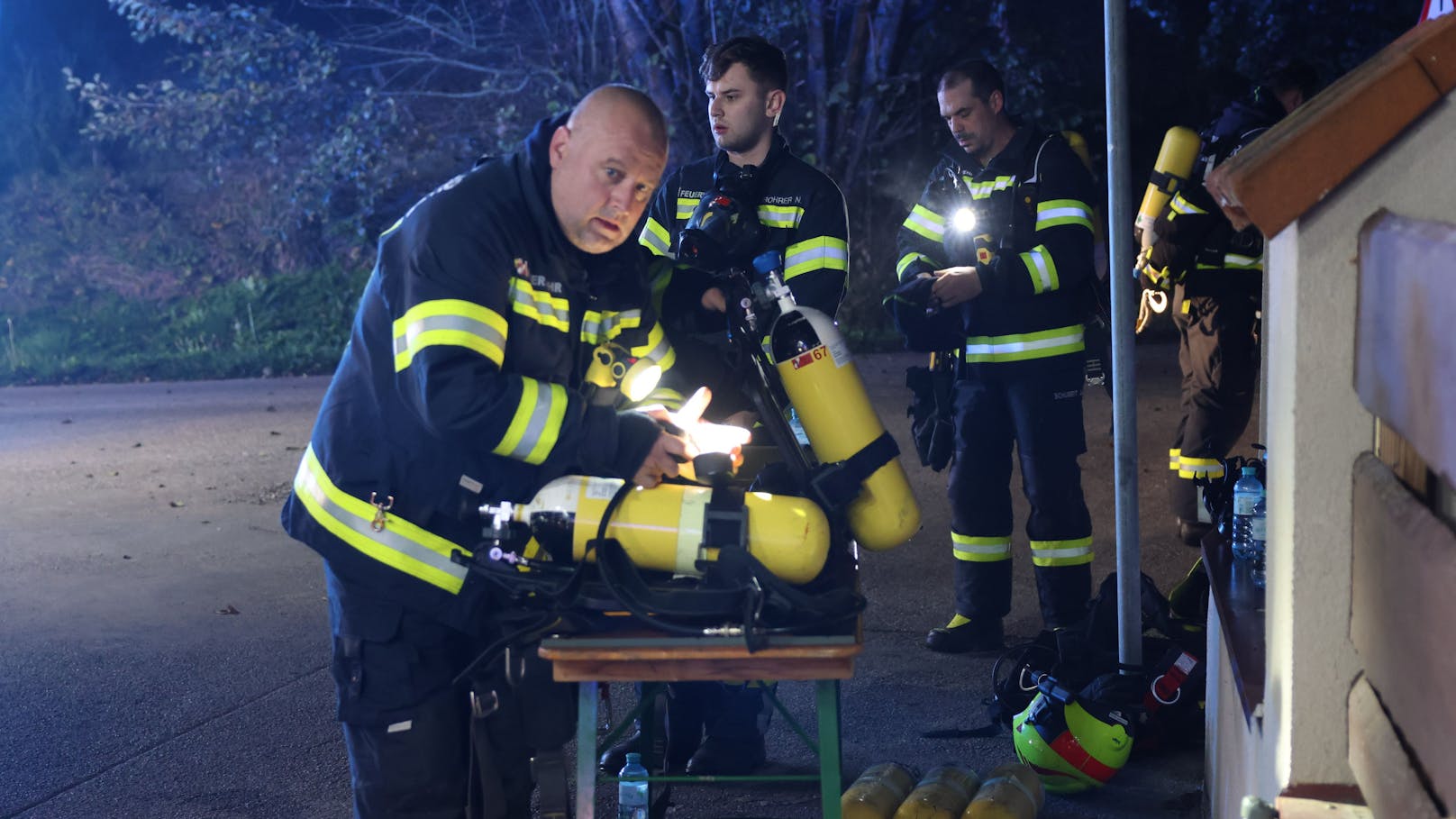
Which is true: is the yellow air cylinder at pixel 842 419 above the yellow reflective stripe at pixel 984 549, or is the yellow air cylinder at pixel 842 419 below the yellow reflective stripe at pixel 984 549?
above

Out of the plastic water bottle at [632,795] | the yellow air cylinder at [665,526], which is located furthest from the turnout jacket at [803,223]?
the plastic water bottle at [632,795]

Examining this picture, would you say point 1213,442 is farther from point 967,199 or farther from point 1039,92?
point 1039,92

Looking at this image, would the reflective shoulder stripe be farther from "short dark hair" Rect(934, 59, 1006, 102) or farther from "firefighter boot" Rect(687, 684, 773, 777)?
"short dark hair" Rect(934, 59, 1006, 102)

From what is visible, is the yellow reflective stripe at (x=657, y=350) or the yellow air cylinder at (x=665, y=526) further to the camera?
the yellow reflective stripe at (x=657, y=350)

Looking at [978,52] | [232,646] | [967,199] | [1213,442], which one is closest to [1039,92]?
[978,52]

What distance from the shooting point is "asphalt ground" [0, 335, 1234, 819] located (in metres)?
3.93

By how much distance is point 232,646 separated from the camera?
527 cm

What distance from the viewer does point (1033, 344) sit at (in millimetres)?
4824

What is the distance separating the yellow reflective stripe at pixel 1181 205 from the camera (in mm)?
5891

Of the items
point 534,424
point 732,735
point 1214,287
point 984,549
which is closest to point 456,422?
point 534,424

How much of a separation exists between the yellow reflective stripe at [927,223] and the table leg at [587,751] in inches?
109

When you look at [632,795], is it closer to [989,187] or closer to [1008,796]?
[1008,796]

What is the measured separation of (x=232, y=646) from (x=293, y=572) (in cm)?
108

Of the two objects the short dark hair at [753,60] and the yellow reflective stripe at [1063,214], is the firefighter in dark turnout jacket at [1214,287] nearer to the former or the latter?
the yellow reflective stripe at [1063,214]
